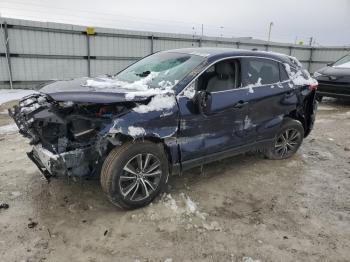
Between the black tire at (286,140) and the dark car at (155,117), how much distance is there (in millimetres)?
210

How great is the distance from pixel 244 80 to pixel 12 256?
10.8 ft

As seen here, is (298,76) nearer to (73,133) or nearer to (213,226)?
(213,226)

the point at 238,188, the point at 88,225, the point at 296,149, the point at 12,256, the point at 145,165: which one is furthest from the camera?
the point at 296,149

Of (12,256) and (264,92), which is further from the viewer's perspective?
(264,92)

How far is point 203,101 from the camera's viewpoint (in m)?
3.63

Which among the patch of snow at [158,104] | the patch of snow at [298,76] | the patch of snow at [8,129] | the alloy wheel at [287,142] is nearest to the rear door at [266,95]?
the patch of snow at [298,76]

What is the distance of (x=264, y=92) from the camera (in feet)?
14.6

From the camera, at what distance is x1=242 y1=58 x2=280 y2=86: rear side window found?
4289 mm

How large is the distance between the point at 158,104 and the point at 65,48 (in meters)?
9.33

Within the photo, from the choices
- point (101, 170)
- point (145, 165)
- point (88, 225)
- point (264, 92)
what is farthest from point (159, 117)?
point (264, 92)

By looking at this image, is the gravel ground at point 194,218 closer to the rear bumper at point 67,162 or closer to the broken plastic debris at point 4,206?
the broken plastic debris at point 4,206

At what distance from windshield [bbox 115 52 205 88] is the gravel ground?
1359 mm

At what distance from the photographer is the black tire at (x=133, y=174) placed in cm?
323

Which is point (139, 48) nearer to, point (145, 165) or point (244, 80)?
point (244, 80)
